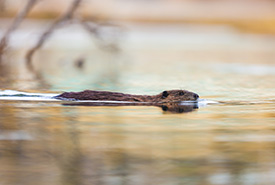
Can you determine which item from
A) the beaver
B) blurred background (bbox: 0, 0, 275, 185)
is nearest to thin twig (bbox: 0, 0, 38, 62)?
blurred background (bbox: 0, 0, 275, 185)

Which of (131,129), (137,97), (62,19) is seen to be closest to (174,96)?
(137,97)

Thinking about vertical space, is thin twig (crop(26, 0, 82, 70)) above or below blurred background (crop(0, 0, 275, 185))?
above

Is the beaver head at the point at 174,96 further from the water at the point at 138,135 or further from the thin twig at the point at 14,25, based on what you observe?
the thin twig at the point at 14,25

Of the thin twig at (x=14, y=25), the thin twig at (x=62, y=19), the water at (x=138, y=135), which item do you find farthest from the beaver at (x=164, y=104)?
the thin twig at (x=14, y=25)

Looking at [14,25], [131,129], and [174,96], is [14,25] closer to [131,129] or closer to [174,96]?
[174,96]

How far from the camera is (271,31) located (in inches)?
1960

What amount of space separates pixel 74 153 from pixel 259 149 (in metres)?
2.13

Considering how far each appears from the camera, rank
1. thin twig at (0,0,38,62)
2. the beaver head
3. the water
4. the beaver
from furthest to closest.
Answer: thin twig at (0,0,38,62), the beaver head, the beaver, the water

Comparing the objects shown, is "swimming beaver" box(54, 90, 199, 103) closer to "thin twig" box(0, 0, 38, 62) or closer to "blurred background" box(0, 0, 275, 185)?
"blurred background" box(0, 0, 275, 185)

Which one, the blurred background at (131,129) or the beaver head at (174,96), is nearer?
the blurred background at (131,129)

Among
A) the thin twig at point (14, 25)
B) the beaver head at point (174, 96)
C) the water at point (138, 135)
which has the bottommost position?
the water at point (138, 135)

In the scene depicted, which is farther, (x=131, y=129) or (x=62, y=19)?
(x=62, y=19)

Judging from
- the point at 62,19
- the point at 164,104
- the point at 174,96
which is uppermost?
the point at 62,19

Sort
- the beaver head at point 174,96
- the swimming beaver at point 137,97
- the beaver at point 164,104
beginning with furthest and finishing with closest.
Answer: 1. the beaver head at point 174,96
2. the swimming beaver at point 137,97
3. the beaver at point 164,104
